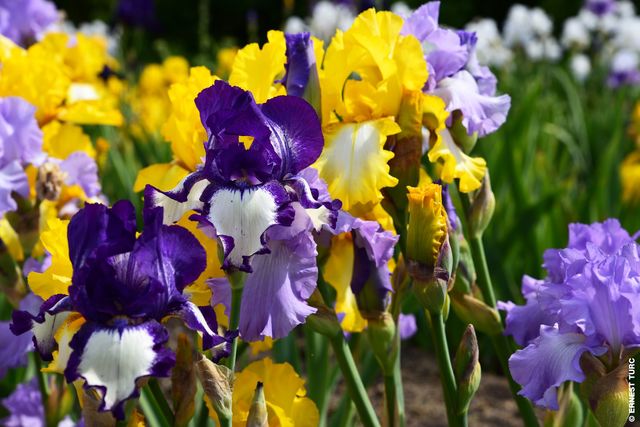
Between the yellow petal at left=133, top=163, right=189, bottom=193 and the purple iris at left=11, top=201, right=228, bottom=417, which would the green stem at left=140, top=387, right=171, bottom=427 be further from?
the purple iris at left=11, top=201, right=228, bottom=417

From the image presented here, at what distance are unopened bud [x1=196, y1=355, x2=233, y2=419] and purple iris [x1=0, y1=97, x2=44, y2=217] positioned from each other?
2.02ft

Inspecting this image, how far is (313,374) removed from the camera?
4.78 feet

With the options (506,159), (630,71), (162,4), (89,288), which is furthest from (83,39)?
(162,4)

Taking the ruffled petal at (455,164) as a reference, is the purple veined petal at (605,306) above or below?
below

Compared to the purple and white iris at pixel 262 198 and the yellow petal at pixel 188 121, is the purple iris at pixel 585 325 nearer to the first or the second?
the purple and white iris at pixel 262 198

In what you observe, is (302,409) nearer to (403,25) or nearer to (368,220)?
(368,220)

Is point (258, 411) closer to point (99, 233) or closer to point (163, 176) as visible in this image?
point (99, 233)

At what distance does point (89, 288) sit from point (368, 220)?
44 centimetres

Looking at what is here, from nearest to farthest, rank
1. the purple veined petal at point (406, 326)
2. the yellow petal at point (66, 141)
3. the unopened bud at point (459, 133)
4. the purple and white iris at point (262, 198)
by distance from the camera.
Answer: the purple and white iris at point (262, 198) → the unopened bud at point (459, 133) → the purple veined petal at point (406, 326) → the yellow petal at point (66, 141)

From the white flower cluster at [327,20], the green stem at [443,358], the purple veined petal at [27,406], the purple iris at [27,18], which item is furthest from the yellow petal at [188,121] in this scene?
the white flower cluster at [327,20]

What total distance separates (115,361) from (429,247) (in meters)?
0.40

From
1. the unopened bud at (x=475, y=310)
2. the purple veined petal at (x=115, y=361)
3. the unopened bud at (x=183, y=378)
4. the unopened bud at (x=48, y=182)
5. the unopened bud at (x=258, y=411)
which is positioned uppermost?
the unopened bud at (x=48, y=182)

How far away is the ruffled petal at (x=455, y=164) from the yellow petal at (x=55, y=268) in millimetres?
453

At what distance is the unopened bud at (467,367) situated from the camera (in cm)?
102
